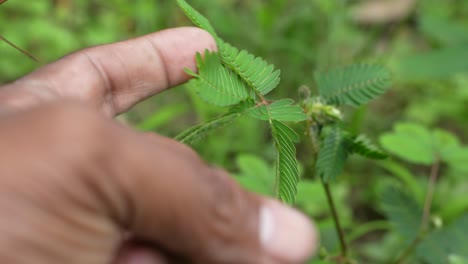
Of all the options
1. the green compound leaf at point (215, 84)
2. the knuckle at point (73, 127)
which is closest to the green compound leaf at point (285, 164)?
the green compound leaf at point (215, 84)

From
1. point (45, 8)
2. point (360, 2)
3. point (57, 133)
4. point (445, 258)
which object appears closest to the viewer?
point (57, 133)

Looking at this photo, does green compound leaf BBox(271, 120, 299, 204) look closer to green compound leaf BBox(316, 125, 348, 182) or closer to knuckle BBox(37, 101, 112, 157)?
green compound leaf BBox(316, 125, 348, 182)

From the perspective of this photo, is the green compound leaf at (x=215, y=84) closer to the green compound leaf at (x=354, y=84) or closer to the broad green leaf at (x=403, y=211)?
the green compound leaf at (x=354, y=84)

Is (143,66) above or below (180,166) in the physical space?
below

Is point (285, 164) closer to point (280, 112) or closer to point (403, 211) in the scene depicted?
point (280, 112)

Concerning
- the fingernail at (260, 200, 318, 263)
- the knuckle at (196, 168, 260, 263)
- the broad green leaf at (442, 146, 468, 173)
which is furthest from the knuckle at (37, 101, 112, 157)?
the broad green leaf at (442, 146, 468, 173)

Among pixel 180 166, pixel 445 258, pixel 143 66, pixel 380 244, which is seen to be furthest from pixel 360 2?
pixel 180 166

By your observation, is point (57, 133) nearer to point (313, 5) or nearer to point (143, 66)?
point (143, 66)
